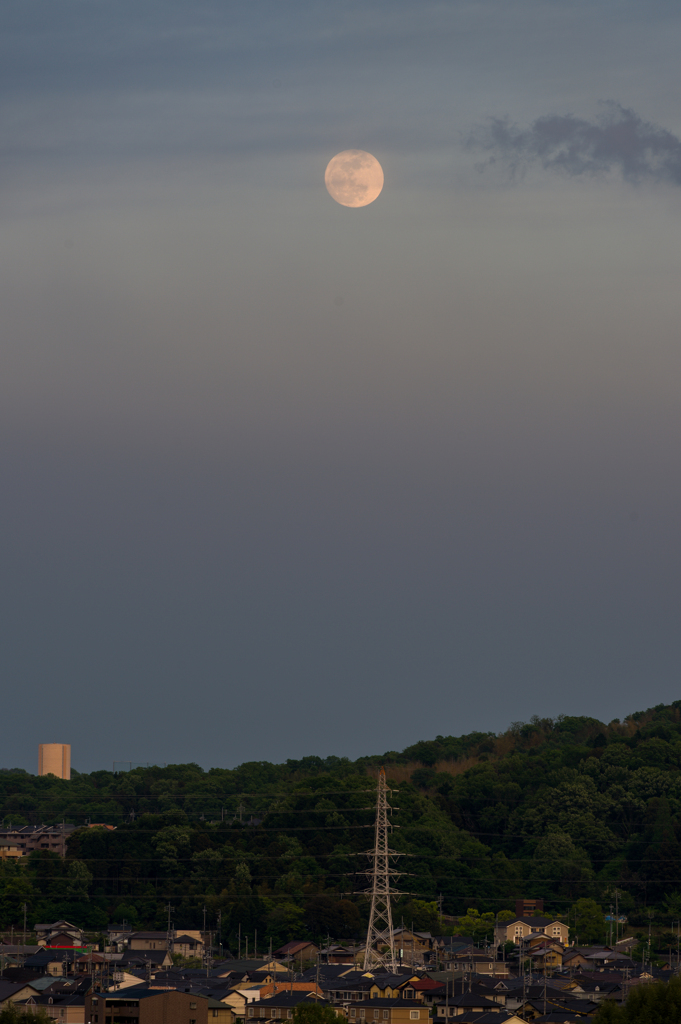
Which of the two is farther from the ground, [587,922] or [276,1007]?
[276,1007]

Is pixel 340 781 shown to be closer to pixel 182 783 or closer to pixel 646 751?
pixel 646 751

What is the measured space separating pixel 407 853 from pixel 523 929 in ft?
33.9

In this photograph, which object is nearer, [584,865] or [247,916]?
[247,916]

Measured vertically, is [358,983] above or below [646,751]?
below

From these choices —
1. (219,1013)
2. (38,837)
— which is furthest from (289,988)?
(38,837)

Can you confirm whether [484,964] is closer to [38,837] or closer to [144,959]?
[144,959]

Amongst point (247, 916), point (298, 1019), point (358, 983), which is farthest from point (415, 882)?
point (298, 1019)

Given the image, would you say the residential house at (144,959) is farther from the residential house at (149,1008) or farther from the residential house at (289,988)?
the residential house at (149,1008)

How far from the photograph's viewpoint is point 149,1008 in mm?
35500

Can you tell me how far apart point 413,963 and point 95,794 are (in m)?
52.7

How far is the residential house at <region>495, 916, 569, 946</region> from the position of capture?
5531cm

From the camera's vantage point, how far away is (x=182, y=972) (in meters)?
45.3

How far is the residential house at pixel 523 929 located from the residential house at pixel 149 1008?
21847 mm

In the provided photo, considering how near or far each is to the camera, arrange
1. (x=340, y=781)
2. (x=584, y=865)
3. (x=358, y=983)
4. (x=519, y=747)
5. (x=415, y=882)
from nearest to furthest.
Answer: (x=358, y=983), (x=415, y=882), (x=584, y=865), (x=340, y=781), (x=519, y=747)
